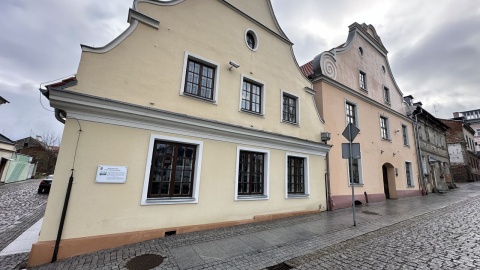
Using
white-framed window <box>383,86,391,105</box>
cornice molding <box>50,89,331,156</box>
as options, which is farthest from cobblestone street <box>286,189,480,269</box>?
white-framed window <box>383,86,391,105</box>

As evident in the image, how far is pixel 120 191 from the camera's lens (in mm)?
5371

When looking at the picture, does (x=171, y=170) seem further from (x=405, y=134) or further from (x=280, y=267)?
(x=405, y=134)

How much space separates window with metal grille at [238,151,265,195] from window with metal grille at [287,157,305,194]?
157 centimetres

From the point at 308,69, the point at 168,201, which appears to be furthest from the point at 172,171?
the point at 308,69

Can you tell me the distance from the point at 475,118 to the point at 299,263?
70324 mm

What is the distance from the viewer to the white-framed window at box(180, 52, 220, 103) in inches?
276

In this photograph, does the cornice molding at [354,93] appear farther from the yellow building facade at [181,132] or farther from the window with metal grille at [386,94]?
the yellow building facade at [181,132]

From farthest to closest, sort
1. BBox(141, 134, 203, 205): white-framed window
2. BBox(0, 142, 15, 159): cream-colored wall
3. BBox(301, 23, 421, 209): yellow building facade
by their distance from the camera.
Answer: BBox(0, 142, 15, 159): cream-colored wall < BBox(301, 23, 421, 209): yellow building facade < BBox(141, 134, 203, 205): white-framed window

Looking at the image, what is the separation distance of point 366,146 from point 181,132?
12.1 metres

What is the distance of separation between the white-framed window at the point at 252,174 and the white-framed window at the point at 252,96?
1622mm

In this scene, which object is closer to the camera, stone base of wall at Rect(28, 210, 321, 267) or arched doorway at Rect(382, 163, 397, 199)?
stone base of wall at Rect(28, 210, 321, 267)

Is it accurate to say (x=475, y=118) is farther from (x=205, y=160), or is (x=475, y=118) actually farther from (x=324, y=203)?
(x=205, y=160)

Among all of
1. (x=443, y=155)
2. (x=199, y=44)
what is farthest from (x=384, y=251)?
(x=443, y=155)

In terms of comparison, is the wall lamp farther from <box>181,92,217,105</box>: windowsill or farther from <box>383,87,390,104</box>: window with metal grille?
<box>383,87,390,104</box>: window with metal grille
